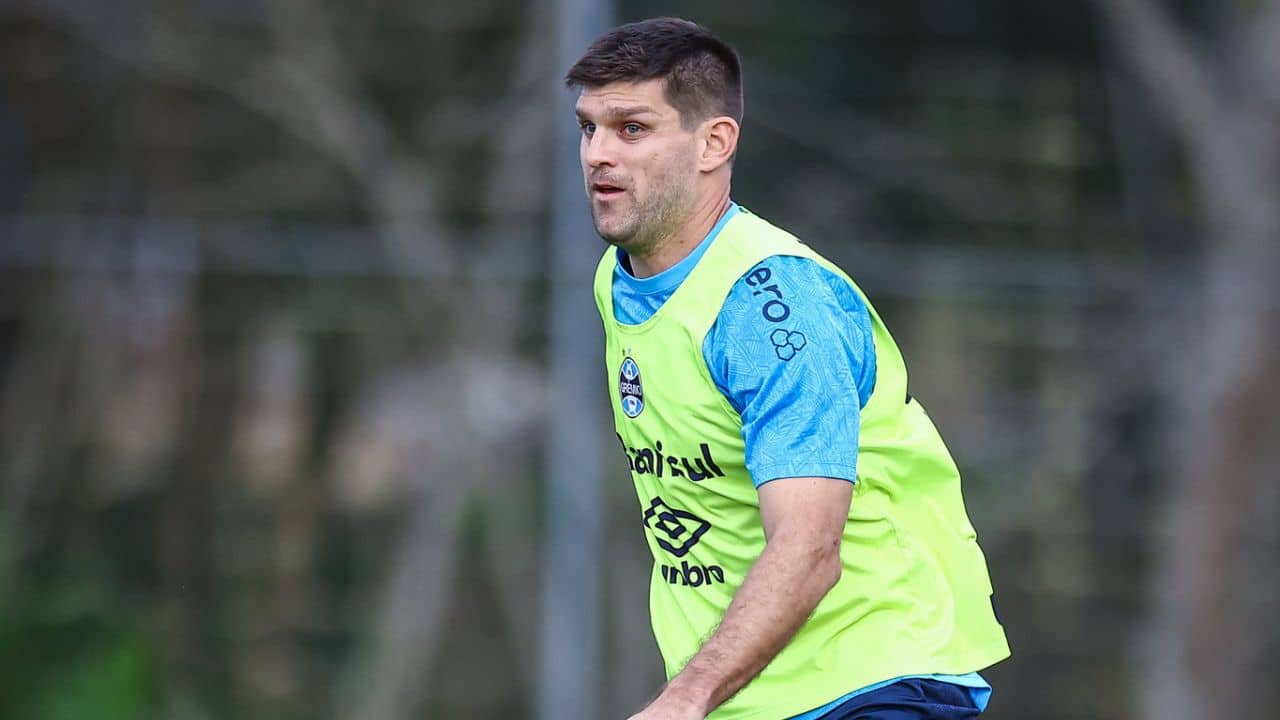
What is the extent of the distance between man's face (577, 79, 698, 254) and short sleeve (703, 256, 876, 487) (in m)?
0.29

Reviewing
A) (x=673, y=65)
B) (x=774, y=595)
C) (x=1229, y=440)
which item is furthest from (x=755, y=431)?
(x=1229, y=440)

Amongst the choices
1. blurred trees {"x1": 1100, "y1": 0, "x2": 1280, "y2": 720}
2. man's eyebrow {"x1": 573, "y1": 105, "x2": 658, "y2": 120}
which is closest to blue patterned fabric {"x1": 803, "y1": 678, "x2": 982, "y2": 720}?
man's eyebrow {"x1": 573, "y1": 105, "x2": 658, "y2": 120}

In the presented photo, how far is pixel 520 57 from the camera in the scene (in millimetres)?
7766

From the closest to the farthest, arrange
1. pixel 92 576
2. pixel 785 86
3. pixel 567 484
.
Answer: pixel 567 484 < pixel 92 576 < pixel 785 86

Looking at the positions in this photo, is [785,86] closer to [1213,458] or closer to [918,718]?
[1213,458]

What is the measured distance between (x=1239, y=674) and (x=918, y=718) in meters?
4.31

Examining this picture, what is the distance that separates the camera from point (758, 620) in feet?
8.87

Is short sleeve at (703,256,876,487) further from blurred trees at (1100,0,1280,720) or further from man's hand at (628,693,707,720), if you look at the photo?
blurred trees at (1100,0,1280,720)

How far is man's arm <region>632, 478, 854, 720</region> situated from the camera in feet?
8.80

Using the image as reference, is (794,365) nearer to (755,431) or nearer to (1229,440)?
(755,431)

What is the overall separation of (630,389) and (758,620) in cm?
64

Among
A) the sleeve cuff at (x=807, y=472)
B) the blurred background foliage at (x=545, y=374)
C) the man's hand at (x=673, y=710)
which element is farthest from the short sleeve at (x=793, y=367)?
the blurred background foliage at (x=545, y=374)

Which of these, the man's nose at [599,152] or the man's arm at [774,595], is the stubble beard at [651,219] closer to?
the man's nose at [599,152]

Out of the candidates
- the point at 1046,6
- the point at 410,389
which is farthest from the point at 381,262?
the point at 1046,6
